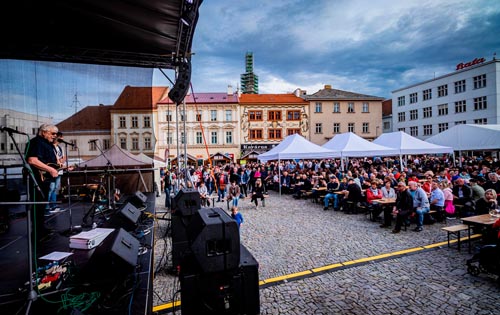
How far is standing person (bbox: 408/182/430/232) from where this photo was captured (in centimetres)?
763

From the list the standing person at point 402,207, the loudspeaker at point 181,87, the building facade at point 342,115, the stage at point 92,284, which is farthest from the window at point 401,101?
the stage at point 92,284

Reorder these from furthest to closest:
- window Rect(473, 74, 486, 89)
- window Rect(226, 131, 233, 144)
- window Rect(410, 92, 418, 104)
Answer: window Rect(410, 92, 418, 104) < window Rect(226, 131, 233, 144) < window Rect(473, 74, 486, 89)

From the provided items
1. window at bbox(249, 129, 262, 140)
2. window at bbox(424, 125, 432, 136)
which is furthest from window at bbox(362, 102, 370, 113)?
window at bbox(249, 129, 262, 140)

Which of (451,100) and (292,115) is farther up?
(451,100)

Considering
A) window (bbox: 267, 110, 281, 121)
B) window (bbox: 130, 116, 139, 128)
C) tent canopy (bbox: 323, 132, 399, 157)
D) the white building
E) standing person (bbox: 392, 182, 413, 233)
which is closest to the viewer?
standing person (bbox: 392, 182, 413, 233)

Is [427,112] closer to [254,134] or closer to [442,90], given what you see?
[442,90]

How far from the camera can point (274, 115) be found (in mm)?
36844

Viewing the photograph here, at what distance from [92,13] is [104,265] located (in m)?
4.73

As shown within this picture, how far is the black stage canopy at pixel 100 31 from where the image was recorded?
4.57m

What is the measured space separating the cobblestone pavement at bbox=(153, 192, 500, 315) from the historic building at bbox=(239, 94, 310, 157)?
1114 inches

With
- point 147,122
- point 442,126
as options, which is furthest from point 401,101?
point 147,122

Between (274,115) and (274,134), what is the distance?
111 inches

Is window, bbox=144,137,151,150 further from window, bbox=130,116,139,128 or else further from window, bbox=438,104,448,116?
window, bbox=438,104,448,116

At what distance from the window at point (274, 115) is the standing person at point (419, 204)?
2949cm
